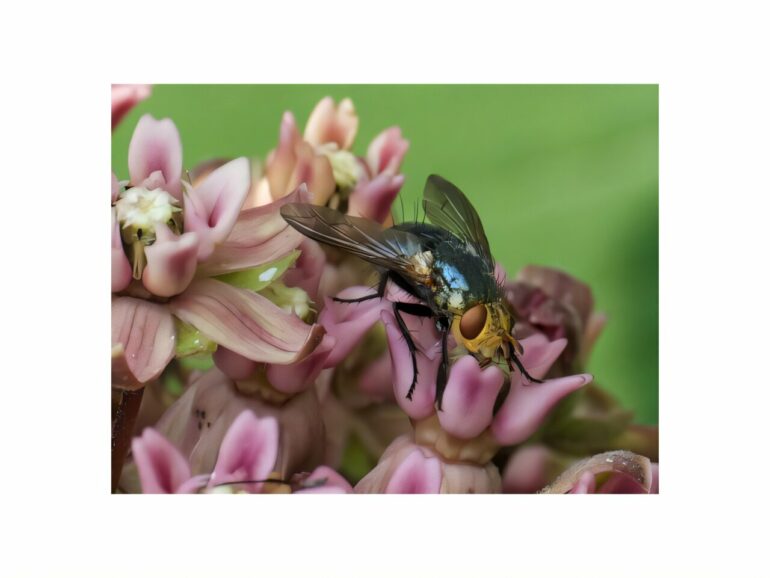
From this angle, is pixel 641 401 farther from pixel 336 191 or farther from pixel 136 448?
pixel 136 448

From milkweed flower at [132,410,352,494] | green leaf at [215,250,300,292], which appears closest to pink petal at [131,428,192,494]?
milkweed flower at [132,410,352,494]

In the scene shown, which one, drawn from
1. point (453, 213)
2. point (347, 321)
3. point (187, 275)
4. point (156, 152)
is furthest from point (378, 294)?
point (156, 152)

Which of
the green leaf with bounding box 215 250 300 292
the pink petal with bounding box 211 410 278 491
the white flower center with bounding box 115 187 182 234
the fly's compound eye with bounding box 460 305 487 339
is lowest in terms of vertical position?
the pink petal with bounding box 211 410 278 491

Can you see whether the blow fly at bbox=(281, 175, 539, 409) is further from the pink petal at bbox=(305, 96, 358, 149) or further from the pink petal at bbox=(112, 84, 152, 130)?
the pink petal at bbox=(112, 84, 152, 130)

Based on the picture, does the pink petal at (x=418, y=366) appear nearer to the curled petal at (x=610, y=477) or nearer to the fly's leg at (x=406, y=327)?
the fly's leg at (x=406, y=327)

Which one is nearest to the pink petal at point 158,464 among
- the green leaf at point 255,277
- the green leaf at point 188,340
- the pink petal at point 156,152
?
the green leaf at point 188,340
